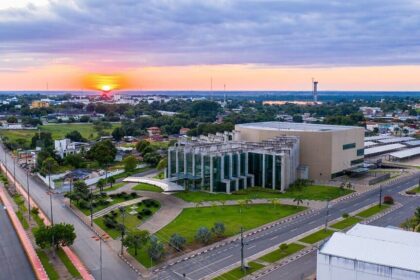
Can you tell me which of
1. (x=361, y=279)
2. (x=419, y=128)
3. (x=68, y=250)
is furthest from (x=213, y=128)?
(x=361, y=279)

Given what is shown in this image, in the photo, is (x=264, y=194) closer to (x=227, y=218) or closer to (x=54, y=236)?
(x=227, y=218)

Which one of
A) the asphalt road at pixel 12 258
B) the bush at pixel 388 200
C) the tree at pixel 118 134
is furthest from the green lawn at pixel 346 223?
the tree at pixel 118 134

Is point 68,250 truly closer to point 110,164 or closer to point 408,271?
point 408,271

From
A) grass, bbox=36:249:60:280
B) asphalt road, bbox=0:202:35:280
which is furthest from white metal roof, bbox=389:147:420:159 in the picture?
asphalt road, bbox=0:202:35:280

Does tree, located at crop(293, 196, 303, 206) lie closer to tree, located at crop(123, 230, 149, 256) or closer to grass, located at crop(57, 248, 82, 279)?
tree, located at crop(123, 230, 149, 256)

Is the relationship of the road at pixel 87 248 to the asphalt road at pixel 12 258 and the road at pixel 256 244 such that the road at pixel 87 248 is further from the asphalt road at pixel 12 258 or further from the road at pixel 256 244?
the asphalt road at pixel 12 258

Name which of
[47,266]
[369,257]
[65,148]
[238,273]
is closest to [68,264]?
[47,266]
